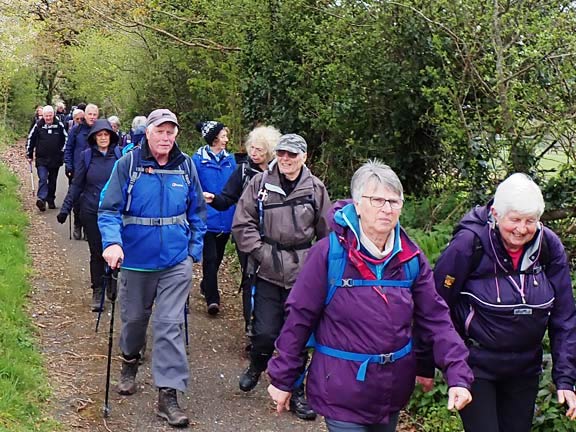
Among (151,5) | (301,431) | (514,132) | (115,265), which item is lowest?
(301,431)

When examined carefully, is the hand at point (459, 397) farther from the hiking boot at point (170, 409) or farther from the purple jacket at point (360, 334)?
the hiking boot at point (170, 409)

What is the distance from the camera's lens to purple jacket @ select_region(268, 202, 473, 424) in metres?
3.53

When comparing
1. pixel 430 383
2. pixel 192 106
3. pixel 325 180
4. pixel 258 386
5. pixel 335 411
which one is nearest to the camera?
pixel 335 411

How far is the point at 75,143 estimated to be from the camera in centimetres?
1197

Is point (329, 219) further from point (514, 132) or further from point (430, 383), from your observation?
point (514, 132)

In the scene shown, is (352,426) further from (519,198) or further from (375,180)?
(519,198)

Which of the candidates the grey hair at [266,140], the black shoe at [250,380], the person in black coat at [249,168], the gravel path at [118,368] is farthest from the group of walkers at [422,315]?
the grey hair at [266,140]

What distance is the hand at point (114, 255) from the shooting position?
205 inches

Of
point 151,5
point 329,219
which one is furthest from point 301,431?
point 151,5

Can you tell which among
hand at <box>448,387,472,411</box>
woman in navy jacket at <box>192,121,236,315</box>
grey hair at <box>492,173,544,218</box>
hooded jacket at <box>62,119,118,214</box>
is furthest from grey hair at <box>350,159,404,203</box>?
hooded jacket at <box>62,119,118,214</box>

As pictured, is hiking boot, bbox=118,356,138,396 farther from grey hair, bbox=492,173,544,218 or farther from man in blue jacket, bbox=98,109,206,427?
grey hair, bbox=492,173,544,218

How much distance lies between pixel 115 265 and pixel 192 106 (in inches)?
573

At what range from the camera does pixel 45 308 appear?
8.36m

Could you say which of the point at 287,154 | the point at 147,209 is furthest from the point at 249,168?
the point at 147,209
